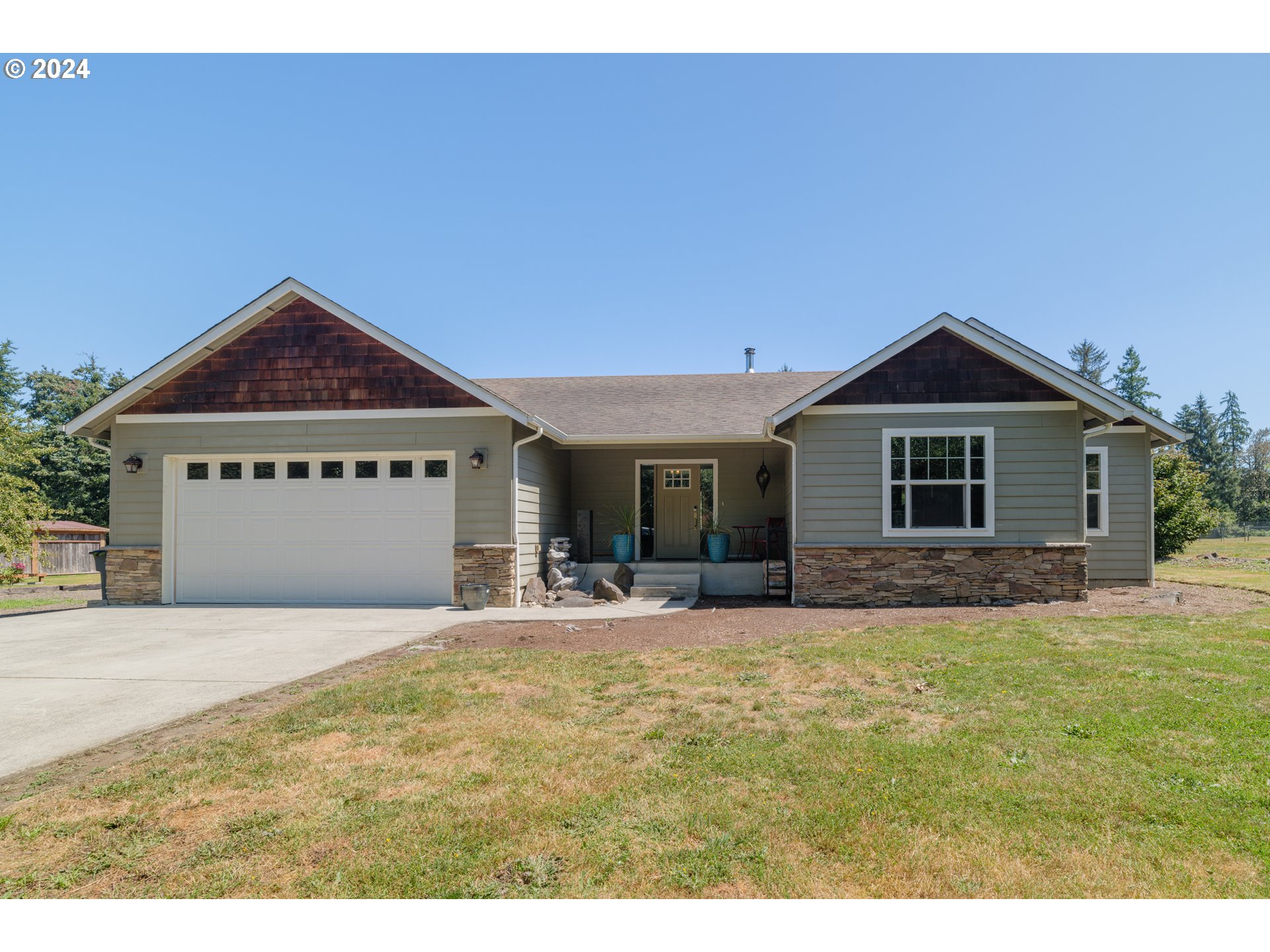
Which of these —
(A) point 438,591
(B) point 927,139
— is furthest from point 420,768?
(B) point 927,139

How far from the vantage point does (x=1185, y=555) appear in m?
25.5

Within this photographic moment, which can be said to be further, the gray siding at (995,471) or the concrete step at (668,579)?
the concrete step at (668,579)

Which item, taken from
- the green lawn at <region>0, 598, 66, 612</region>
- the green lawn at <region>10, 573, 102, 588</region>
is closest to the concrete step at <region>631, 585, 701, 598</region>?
the green lawn at <region>0, 598, 66, 612</region>

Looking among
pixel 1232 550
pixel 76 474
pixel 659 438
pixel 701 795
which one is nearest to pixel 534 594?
pixel 659 438

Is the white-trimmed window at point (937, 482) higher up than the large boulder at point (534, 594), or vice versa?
the white-trimmed window at point (937, 482)

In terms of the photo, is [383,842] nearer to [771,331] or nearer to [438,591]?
[438,591]

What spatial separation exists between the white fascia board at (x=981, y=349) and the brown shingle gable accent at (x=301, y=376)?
5.76m

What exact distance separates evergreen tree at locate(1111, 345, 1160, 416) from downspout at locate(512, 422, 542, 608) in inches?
1885

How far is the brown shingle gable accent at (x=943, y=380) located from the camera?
11148mm

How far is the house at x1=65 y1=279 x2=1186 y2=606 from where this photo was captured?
11180mm

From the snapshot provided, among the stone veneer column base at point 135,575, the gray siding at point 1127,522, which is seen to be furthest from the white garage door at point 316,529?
the gray siding at point 1127,522

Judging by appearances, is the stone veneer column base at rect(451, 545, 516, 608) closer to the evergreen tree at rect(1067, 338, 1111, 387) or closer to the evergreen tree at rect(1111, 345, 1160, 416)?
the evergreen tree at rect(1111, 345, 1160, 416)

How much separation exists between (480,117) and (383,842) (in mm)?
9090

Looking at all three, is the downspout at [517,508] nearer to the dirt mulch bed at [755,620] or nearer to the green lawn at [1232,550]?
the dirt mulch bed at [755,620]
